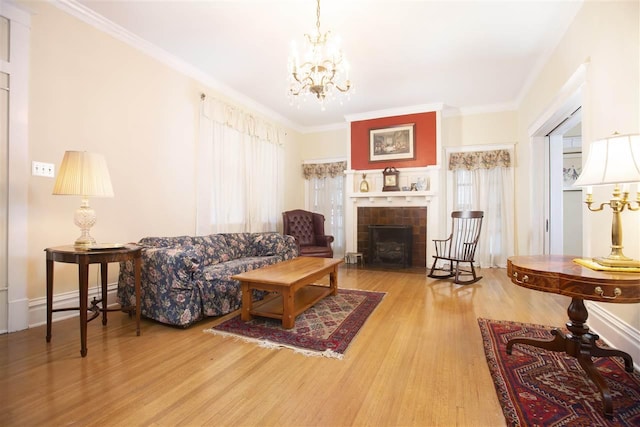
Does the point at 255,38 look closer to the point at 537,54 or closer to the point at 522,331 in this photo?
the point at 537,54

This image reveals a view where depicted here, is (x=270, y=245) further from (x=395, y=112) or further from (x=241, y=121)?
(x=395, y=112)

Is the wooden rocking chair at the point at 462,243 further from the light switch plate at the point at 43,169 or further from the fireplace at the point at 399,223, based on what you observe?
the light switch plate at the point at 43,169

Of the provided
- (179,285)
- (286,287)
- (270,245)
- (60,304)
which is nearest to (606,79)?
(286,287)

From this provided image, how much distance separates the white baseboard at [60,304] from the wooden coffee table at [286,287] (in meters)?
1.46

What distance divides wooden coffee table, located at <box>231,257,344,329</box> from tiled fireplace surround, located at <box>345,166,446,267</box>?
7.99ft

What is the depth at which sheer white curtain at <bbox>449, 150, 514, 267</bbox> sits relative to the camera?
5.09 metres

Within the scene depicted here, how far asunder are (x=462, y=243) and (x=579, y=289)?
368 centimetres

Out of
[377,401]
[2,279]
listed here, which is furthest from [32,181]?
[377,401]

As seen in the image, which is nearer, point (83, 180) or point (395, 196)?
point (83, 180)

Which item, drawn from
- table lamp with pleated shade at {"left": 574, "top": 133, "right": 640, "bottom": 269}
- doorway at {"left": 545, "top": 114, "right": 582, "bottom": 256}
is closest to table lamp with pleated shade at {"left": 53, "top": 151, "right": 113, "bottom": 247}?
table lamp with pleated shade at {"left": 574, "top": 133, "right": 640, "bottom": 269}

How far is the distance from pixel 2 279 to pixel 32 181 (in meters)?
0.80

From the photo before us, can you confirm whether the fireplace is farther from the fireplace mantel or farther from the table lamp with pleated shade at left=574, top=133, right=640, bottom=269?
the table lamp with pleated shade at left=574, top=133, right=640, bottom=269

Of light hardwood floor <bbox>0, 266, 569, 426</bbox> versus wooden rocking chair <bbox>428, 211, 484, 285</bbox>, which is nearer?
light hardwood floor <bbox>0, 266, 569, 426</bbox>

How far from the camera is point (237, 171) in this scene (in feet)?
15.3
